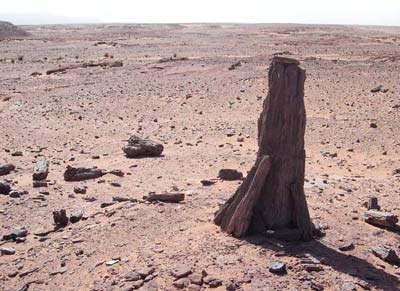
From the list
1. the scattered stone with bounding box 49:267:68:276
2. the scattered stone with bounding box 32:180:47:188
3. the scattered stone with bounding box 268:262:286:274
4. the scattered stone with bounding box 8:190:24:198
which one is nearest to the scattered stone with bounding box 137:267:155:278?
the scattered stone with bounding box 49:267:68:276

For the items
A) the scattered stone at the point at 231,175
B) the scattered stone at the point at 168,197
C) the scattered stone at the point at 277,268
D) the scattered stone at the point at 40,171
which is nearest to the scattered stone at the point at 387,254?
the scattered stone at the point at 277,268

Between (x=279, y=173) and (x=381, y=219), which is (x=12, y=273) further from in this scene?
(x=381, y=219)

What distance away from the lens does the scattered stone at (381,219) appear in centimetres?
784

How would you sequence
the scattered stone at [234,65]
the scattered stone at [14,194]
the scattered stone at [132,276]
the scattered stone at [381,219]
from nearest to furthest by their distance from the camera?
the scattered stone at [132,276] < the scattered stone at [381,219] < the scattered stone at [14,194] < the scattered stone at [234,65]

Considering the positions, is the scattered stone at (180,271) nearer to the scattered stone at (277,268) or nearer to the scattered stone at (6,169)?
the scattered stone at (277,268)

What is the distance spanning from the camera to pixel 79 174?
434 inches

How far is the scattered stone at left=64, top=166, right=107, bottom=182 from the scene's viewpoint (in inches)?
433

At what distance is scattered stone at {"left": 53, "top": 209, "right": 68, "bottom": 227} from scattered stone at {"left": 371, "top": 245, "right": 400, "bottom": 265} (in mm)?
4624

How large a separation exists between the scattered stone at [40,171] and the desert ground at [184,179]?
0.19 m

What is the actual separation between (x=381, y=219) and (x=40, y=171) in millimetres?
6719

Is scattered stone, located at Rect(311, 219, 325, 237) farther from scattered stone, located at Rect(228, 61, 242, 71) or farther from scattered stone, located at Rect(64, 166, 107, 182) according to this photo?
scattered stone, located at Rect(228, 61, 242, 71)

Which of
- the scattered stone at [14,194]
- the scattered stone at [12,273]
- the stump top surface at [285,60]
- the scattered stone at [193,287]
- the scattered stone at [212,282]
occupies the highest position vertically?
the stump top surface at [285,60]

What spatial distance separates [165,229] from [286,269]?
77.7 inches

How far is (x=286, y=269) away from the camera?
627 centimetres
